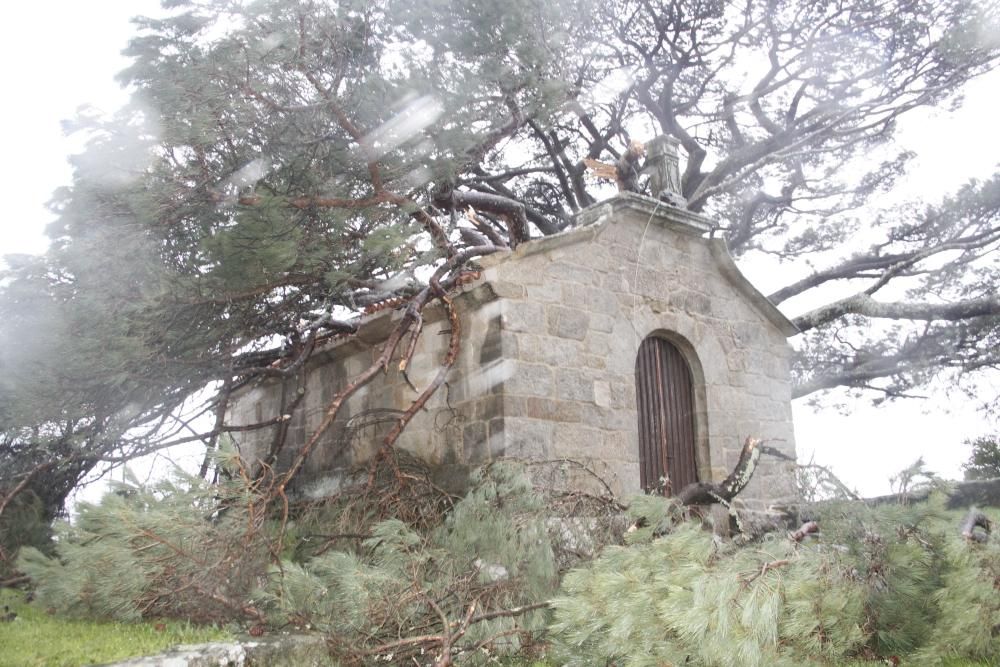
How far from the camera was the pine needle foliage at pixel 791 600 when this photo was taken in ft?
10.9

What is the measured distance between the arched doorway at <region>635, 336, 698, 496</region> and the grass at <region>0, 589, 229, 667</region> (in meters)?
4.09

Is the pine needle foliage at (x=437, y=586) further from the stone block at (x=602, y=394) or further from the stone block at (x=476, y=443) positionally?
the stone block at (x=602, y=394)

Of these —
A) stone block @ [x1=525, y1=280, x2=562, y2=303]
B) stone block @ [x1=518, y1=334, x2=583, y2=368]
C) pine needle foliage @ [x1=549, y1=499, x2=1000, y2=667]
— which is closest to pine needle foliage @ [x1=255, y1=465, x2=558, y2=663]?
pine needle foliage @ [x1=549, y1=499, x2=1000, y2=667]

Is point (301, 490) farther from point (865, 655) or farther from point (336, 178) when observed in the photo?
point (865, 655)

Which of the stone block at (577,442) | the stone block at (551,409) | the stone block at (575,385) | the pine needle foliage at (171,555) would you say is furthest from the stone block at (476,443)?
the pine needle foliage at (171,555)

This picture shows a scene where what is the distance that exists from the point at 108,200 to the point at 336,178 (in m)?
1.64

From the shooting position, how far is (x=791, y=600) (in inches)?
139

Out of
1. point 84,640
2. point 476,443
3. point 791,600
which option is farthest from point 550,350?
point 84,640

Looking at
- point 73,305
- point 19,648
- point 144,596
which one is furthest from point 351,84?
point 19,648

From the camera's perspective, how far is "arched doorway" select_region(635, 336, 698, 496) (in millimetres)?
7609

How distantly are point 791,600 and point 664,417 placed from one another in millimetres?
4301

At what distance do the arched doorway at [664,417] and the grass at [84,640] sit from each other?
13.4 ft

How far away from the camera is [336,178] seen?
627cm

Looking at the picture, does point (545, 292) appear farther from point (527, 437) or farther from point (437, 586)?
point (437, 586)
